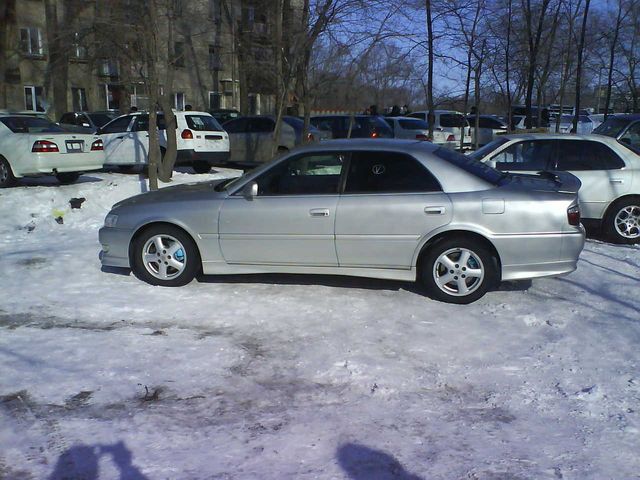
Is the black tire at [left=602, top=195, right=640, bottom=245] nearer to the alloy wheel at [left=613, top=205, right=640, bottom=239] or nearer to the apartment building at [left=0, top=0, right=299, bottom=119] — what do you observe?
the alloy wheel at [left=613, top=205, right=640, bottom=239]

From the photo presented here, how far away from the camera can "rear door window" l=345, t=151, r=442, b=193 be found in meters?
6.03

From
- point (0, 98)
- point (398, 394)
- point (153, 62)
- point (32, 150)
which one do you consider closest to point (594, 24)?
point (153, 62)

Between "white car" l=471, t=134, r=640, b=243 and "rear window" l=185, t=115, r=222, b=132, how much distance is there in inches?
324

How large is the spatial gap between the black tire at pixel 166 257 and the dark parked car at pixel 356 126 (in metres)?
12.3

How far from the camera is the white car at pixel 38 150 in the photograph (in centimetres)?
1195

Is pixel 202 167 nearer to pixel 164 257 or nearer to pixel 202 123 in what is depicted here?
pixel 202 123

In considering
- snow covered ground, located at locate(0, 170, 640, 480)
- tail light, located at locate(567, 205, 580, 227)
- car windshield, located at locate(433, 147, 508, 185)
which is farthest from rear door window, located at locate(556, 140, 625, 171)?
tail light, located at locate(567, 205, 580, 227)

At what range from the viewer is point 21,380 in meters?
4.30

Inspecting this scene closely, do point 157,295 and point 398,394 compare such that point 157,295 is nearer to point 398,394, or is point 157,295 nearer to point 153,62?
point 398,394

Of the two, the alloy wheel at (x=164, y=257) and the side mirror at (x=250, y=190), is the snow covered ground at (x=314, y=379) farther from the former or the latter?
the side mirror at (x=250, y=190)

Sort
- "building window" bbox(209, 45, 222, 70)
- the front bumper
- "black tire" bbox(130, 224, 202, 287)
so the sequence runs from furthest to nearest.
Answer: "building window" bbox(209, 45, 222, 70), the front bumper, "black tire" bbox(130, 224, 202, 287)

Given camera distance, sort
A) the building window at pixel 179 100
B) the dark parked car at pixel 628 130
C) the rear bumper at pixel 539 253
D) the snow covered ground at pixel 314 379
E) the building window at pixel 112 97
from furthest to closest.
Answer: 1. the building window at pixel 179 100
2. the building window at pixel 112 97
3. the dark parked car at pixel 628 130
4. the rear bumper at pixel 539 253
5. the snow covered ground at pixel 314 379

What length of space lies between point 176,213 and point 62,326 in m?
1.57

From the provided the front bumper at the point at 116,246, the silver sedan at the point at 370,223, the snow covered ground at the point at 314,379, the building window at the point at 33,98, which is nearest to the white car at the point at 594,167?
the snow covered ground at the point at 314,379
